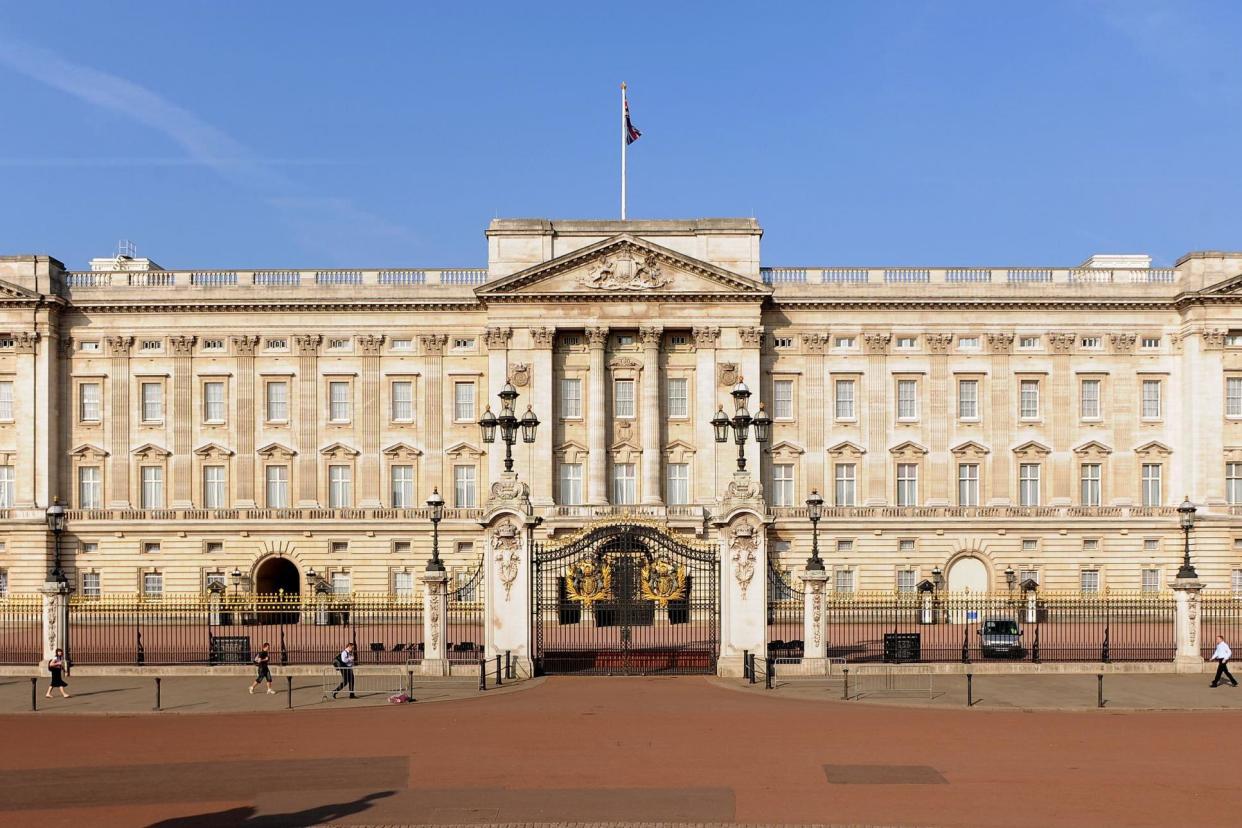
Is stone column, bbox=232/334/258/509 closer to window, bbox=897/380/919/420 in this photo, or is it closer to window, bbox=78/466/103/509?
window, bbox=78/466/103/509

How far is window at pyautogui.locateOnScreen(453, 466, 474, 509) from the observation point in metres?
60.9

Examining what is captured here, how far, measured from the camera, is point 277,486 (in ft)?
201

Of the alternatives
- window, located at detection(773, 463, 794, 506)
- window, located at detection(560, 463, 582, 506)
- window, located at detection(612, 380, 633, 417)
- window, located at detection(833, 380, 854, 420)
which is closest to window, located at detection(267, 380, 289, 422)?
window, located at detection(560, 463, 582, 506)

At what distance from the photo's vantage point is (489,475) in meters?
60.5

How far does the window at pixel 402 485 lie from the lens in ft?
200

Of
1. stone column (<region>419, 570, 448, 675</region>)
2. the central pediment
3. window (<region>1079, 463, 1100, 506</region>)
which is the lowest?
stone column (<region>419, 570, 448, 675</region>)

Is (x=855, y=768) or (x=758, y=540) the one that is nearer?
(x=855, y=768)

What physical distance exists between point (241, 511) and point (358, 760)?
1592 inches

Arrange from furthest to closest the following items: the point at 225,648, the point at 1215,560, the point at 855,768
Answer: the point at 1215,560 < the point at 225,648 < the point at 855,768

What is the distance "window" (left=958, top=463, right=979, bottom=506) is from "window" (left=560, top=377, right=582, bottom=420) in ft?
62.6

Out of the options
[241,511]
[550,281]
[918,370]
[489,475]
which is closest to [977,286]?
[918,370]

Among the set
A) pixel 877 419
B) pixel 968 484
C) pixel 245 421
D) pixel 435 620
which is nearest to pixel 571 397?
pixel 877 419

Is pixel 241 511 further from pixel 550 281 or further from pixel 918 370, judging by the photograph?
pixel 918 370

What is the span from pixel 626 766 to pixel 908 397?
42609mm
